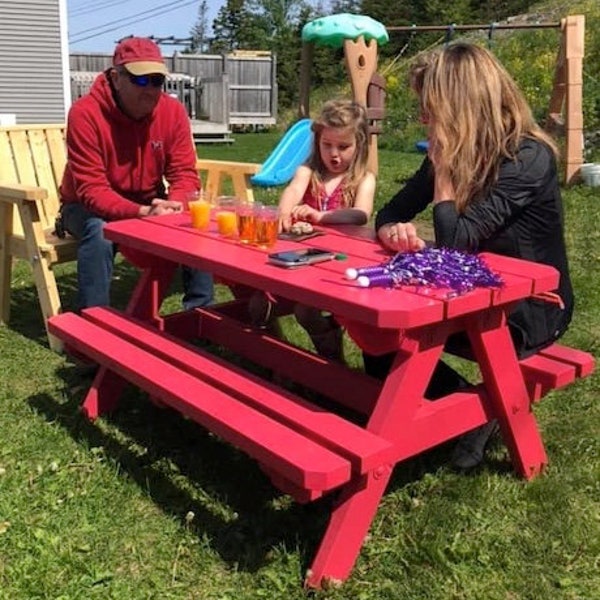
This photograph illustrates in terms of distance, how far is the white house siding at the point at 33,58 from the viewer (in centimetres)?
1516

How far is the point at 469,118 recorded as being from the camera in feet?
8.24

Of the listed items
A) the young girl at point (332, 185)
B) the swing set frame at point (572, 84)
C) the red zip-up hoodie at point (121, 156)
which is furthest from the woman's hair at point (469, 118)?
the swing set frame at point (572, 84)

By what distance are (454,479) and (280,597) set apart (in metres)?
0.84

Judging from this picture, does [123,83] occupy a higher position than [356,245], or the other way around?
[123,83]

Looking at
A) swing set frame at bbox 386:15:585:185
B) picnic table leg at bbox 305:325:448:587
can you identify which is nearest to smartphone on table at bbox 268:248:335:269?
picnic table leg at bbox 305:325:448:587

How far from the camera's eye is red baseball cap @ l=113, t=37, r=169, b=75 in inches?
145

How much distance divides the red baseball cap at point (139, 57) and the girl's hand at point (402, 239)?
161cm

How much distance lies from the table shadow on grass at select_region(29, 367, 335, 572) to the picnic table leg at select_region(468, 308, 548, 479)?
25.5 inches

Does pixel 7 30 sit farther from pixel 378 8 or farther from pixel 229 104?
pixel 378 8

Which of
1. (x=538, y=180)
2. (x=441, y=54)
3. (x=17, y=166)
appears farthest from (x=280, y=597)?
(x=17, y=166)

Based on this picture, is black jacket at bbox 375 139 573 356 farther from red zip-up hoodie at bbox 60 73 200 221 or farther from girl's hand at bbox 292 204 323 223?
red zip-up hoodie at bbox 60 73 200 221

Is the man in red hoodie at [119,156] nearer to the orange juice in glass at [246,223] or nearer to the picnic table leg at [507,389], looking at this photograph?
the orange juice in glass at [246,223]

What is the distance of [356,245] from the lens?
285 cm

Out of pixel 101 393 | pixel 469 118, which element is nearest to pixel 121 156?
pixel 101 393
